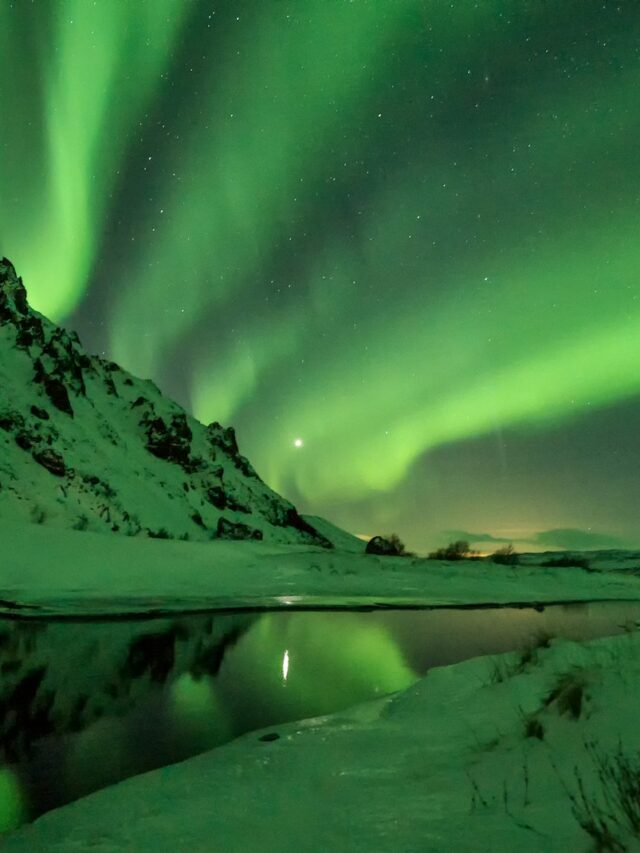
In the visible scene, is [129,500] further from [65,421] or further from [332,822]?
[332,822]

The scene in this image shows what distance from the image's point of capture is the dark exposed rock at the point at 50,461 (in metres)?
38.2

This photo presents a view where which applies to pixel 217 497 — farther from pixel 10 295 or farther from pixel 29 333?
pixel 10 295

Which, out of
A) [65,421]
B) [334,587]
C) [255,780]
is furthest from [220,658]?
[65,421]

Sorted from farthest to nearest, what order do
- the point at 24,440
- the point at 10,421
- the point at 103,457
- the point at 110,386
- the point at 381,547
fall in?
the point at 110,386
the point at 103,457
the point at 381,547
the point at 10,421
the point at 24,440

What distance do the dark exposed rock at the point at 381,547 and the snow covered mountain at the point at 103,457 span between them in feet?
42.0

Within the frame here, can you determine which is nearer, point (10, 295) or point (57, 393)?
point (57, 393)

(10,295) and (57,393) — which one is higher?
(10,295)

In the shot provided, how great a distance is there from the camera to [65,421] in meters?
48.0

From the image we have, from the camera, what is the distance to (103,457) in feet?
158

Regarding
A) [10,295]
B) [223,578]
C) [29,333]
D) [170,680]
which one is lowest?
[170,680]

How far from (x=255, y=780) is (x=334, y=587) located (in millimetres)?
17818

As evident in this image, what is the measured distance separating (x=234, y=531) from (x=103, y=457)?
12.4 m

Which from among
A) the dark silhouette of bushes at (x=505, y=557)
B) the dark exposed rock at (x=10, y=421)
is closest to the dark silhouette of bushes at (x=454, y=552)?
the dark silhouette of bushes at (x=505, y=557)

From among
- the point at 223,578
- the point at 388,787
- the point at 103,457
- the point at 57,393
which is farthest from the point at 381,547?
the point at 388,787
